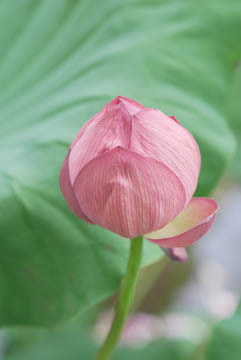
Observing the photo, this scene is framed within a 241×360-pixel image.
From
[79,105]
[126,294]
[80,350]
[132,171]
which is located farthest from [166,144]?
[80,350]

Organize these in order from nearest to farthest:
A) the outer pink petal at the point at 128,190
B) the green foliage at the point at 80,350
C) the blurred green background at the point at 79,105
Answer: the outer pink petal at the point at 128,190
the blurred green background at the point at 79,105
the green foliage at the point at 80,350

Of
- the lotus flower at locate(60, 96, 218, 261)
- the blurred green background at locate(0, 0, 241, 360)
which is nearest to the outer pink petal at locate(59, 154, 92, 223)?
the lotus flower at locate(60, 96, 218, 261)

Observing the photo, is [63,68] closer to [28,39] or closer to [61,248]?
[28,39]

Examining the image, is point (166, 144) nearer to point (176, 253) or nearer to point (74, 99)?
→ point (176, 253)

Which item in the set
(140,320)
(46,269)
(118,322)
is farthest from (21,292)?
(140,320)

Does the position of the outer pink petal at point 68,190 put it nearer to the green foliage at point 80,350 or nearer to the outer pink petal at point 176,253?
the outer pink petal at point 176,253

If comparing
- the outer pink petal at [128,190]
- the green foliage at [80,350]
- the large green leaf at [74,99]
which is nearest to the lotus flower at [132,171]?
the outer pink petal at [128,190]
